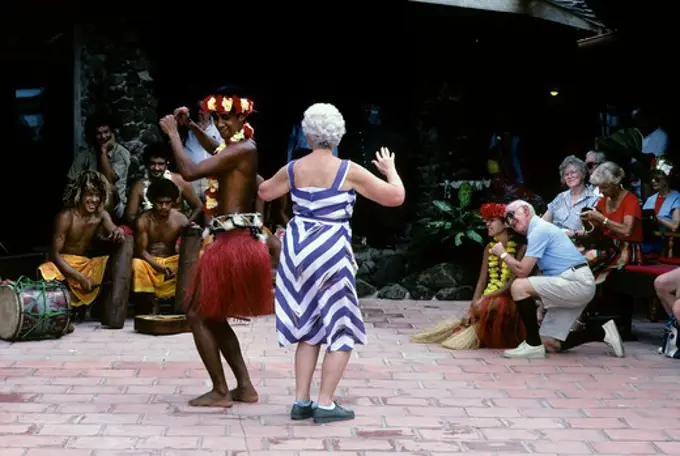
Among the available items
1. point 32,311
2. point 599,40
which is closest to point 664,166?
point 599,40

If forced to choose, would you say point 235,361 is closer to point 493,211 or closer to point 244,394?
point 244,394

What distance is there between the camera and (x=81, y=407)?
243 inches

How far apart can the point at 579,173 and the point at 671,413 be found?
3.74 m

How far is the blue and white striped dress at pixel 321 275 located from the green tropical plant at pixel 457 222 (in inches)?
245

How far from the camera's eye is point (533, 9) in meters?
12.6

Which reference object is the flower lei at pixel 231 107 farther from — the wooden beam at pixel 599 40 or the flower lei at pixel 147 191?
the wooden beam at pixel 599 40

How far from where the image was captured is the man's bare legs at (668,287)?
828 centimetres

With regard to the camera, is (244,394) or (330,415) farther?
(244,394)

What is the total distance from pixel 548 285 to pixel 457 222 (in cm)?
428

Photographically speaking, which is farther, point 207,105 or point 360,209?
point 360,209

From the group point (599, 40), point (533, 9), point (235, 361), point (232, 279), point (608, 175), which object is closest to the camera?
point (232, 279)

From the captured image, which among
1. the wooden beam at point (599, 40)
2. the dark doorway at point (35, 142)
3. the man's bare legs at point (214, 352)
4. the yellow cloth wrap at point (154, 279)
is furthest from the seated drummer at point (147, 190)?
the wooden beam at point (599, 40)

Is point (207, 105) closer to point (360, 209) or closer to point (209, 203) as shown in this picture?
point (209, 203)

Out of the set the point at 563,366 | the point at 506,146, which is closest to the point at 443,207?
the point at 506,146
